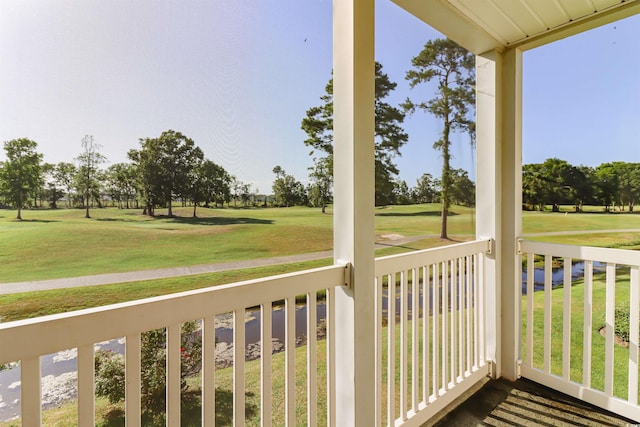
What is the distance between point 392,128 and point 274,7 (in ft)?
2.78

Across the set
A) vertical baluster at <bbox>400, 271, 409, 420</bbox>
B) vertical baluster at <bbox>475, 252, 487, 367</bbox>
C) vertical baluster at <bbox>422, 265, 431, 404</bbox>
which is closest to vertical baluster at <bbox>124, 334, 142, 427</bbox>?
vertical baluster at <bbox>400, 271, 409, 420</bbox>

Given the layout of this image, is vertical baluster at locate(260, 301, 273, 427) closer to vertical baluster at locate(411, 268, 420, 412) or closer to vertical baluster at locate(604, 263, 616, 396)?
vertical baluster at locate(411, 268, 420, 412)

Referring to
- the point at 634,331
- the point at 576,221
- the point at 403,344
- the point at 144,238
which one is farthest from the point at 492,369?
the point at 144,238

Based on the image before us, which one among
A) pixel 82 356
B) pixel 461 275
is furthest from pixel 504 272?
pixel 82 356

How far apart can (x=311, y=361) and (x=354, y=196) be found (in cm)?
74

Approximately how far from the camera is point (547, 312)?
227 cm

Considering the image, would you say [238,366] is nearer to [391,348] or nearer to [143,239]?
[143,239]

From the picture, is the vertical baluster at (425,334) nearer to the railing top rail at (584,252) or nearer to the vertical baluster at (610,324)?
the railing top rail at (584,252)

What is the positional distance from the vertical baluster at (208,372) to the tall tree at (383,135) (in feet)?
2.79

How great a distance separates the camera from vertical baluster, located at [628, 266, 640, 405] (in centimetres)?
192

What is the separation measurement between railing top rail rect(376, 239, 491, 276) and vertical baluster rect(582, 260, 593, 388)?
2.01 ft

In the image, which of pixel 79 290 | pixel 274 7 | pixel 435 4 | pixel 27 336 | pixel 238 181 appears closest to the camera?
pixel 27 336

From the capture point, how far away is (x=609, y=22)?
6.64 feet

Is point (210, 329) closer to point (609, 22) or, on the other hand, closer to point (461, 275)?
point (461, 275)
